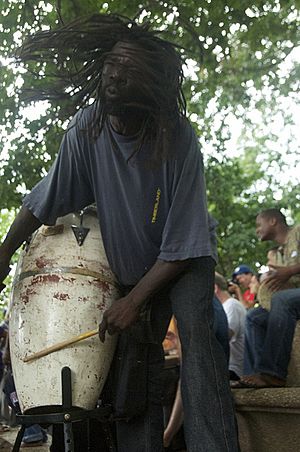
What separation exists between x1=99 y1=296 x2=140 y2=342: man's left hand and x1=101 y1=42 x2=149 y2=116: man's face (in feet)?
2.75

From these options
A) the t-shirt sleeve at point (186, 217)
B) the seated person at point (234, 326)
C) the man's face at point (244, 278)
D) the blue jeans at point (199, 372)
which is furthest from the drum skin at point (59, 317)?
the man's face at point (244, 278)

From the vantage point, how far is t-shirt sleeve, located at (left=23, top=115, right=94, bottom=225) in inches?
127

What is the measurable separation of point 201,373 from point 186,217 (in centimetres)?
67

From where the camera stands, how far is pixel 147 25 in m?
3.15

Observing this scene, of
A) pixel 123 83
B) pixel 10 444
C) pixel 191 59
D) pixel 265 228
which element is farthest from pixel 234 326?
pixel 123 83

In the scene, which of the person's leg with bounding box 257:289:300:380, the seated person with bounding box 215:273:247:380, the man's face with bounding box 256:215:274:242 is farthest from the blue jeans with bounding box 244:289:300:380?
the seated person with bounding box 215:273:247:380

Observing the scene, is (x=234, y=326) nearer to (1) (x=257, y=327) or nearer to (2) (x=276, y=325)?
(1) (x=257, y=327)

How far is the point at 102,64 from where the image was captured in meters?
3.12

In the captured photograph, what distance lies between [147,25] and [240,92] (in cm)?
618

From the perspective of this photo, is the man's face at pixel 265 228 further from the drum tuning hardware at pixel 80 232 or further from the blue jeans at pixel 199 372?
the drum tuning hardware at pixel 80 232

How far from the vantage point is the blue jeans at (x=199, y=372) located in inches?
108

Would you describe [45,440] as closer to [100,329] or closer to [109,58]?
[100,329]

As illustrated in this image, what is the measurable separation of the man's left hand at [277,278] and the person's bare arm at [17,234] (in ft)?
7.18

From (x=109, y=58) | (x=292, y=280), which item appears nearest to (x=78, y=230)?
(x=109, y=58)
